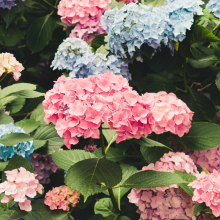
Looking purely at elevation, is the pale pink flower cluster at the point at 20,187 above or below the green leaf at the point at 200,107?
below

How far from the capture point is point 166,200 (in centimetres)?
92

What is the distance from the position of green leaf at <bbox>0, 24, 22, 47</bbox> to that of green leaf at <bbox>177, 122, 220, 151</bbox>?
1336 millimetres

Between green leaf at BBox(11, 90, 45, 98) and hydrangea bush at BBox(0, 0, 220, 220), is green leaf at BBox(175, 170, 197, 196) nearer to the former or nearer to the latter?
hydrangea bush at BBox(0, 0, 220, 220)

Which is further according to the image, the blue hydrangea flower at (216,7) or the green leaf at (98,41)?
the green leaf at (98,41)

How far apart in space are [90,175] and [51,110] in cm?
23

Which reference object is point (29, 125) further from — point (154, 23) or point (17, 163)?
point (154, 23)

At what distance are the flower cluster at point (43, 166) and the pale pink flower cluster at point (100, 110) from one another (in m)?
0.50

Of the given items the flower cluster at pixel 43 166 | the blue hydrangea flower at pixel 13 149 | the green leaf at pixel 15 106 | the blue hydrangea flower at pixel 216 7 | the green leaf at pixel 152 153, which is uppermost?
the blue hydrangea flower at pixel 216 7

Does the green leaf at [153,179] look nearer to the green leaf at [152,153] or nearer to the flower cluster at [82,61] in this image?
the green leaf at [152,153]

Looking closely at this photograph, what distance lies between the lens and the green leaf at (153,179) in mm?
760

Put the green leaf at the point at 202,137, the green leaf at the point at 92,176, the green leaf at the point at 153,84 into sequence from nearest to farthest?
1. the green leaf at the point at 92,176
2. the green leaf at the point at 202,137
3. the green leaf at the point at 153,84

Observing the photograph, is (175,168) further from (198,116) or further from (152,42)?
(152,42)

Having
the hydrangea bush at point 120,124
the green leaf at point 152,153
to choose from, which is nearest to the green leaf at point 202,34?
the hydrangea bush at point 120,124

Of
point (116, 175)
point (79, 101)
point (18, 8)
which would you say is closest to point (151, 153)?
point (116, 175)
